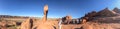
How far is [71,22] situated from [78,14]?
5.7 inches

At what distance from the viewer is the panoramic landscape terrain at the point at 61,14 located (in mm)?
1990

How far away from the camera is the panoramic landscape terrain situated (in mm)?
1990

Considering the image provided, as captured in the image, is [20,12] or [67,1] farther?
[20,12]

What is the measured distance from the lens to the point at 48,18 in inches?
80.1

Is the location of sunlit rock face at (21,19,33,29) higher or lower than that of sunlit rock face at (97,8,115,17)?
lower

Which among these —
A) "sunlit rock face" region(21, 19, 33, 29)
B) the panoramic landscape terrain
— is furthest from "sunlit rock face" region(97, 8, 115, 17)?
"sunlit rock face" region(21, 19, 33, 29)

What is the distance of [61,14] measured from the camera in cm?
208

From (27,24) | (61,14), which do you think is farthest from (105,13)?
(27,24)

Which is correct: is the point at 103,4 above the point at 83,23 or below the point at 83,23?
above

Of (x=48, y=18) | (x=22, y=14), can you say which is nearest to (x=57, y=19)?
(x=48, y=18)

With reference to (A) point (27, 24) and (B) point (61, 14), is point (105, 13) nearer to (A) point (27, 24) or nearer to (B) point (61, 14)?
(B) point (61, 14)

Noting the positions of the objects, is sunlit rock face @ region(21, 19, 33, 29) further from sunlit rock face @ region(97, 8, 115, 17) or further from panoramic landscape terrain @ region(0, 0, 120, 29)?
sunlit rock face @ region(97, 8, 115, 17)

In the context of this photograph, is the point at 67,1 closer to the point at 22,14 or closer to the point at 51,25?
the point at 51,25

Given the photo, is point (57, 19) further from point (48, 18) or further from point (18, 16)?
point (18, 16)
